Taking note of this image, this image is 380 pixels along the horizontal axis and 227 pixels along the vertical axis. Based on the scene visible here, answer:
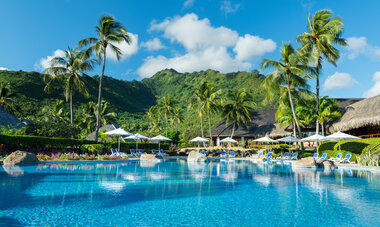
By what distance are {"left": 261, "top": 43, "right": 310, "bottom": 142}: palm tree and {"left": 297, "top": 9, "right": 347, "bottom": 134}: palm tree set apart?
1.26 metres

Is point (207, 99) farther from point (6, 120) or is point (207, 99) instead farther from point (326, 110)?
point (6, 120)

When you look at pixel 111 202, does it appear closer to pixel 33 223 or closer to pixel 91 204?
pixel 91 204

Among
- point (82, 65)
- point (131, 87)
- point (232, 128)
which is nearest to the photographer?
point (82, 65)

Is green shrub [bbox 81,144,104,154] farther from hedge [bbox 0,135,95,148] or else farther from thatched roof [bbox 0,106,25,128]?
thatched roof [bbox 0,106,25,128]

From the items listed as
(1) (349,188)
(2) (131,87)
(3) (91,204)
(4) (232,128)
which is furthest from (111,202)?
(2) (131,87)

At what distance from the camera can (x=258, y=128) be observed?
37.2 metres

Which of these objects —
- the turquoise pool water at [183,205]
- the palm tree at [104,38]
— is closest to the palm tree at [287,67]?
the palm tree at [104,38]

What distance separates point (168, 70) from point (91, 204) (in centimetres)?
10155

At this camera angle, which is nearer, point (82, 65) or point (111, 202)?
point (111, 202)

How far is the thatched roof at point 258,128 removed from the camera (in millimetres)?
35344

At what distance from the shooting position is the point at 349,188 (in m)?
8.65

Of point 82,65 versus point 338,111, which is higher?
point 82,65

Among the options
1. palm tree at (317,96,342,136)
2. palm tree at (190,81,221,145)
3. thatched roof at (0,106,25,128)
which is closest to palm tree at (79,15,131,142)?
thatched roof at (0,106,25,128)

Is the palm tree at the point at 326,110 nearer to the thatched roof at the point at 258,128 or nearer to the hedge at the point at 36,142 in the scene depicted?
the thatched roof at the point at 258,128
